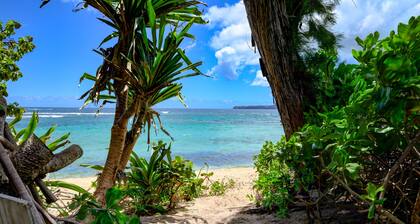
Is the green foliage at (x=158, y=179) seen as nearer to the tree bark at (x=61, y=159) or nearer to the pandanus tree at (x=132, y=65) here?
the pandanus tree at (x=132, y=65)

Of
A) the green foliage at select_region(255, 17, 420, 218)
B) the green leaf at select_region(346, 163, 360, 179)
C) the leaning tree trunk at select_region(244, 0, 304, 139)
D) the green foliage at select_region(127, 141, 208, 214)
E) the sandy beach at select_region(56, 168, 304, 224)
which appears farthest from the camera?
the green foliage at select_region(127, 141, 208, 214)

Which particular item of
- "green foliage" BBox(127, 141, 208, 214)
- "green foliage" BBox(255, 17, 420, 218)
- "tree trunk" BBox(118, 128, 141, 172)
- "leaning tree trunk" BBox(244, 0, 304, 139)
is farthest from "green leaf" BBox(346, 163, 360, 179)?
"green foliage" BBox(127, 141, 208, 214)

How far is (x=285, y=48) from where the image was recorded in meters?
3.08

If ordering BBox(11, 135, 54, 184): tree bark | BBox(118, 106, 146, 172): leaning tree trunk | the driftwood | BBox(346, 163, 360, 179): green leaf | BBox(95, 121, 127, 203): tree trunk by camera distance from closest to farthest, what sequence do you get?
1. the driftwood
2. BBox(11, 135, 54, 184): tree bark
3. BBox(346, 163, 360, 179): green leaf
4. BBox(95, 121, 127, 203): tree trunk
5. BBox(118, 106, 146, 172): leaning tree trunk

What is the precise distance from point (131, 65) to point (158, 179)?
5.98ft

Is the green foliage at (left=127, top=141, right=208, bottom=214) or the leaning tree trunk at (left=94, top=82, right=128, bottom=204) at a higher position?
the leaning tree trunk at (left=94, top=82, right=128, bottom=204)

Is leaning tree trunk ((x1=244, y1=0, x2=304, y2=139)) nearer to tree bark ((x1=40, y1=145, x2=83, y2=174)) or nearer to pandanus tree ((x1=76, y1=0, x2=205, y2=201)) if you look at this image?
pandanus tree ((x1=76, y1=0, x2=205, y2=201))

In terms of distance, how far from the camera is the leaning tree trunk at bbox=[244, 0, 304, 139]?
3.05 m

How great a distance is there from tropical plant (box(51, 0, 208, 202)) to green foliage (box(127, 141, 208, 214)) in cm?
80

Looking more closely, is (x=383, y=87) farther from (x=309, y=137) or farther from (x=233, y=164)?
(x=233, y=164)

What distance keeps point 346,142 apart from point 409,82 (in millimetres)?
479

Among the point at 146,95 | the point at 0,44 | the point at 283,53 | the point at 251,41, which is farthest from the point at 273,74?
the point at 0,44

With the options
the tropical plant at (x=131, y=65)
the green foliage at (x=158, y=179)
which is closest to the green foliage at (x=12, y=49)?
the tropical plant at (x=131, y=65)

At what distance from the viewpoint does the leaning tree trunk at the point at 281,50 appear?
3.05m
